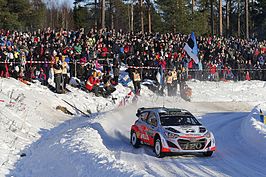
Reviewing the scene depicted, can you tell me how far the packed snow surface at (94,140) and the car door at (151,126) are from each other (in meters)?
0.50

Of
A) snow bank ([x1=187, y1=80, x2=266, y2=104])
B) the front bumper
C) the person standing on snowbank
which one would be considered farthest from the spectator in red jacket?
the front bumper

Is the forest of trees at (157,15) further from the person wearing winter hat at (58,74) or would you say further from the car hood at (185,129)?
the car hood at (185,129)

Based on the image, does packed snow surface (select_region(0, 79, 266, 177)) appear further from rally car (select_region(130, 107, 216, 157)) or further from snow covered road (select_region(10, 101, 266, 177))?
rally car (select_region(130, 107, 216, 157))

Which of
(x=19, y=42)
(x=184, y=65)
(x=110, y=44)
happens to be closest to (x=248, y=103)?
(x=184, y=65)

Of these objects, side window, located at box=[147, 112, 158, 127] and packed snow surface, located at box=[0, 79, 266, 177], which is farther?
side window, located at box=[147, 112, 158, 127]

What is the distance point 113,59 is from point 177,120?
16.1 m

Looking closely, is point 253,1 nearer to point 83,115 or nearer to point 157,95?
point 157,95

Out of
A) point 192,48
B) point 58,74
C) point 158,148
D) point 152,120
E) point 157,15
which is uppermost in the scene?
point 157,15

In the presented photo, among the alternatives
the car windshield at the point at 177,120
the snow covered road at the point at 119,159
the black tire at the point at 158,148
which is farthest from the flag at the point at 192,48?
the black tire at the point at 158,148

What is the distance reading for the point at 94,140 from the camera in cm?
1622

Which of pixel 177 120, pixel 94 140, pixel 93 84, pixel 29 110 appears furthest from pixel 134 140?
pixel 93 84

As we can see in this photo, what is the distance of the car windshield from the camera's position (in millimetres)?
15953

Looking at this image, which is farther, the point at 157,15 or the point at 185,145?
the point at 157,15

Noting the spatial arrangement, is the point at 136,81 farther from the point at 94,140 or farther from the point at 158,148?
the point at 158,148
